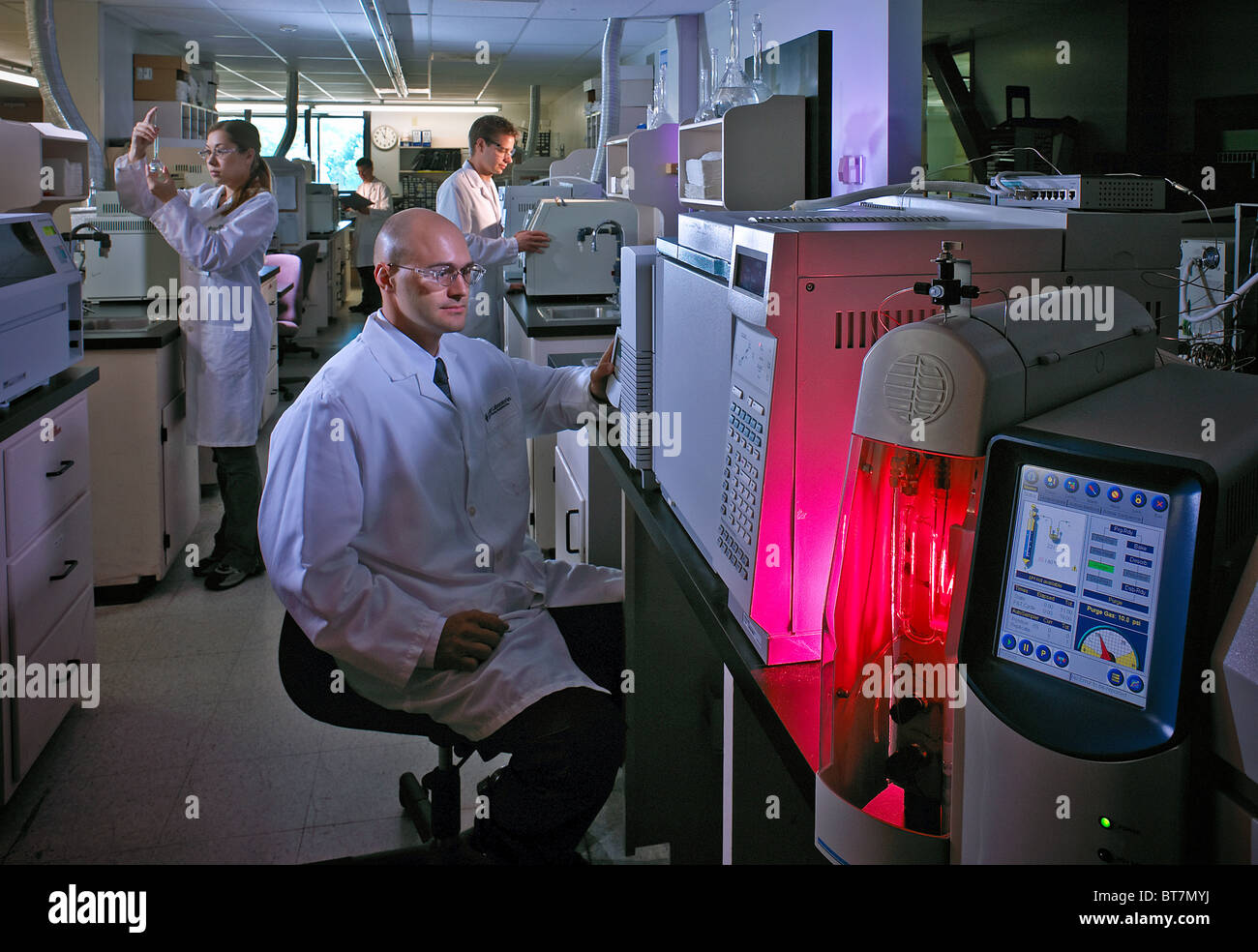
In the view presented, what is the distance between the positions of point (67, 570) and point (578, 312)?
198 centimetres

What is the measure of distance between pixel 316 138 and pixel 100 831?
18161 millimetres

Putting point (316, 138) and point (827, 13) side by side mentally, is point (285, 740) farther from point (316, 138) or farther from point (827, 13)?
point (316, 138)

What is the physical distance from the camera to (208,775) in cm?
238

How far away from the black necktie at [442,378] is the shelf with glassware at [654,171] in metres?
2.15

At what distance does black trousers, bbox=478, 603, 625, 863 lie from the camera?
5.17ft

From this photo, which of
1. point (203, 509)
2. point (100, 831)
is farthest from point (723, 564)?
point (203, 509)

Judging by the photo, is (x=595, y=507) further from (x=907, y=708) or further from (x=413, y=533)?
(x=907, y=708)

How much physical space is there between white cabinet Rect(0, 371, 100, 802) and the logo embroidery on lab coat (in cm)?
103

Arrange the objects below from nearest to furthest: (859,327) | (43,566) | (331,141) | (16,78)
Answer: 1. (859,327)
2. (43,566)
3. (16,78)
4. (331,141)

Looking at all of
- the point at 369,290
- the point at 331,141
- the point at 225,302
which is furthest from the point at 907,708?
the point at 331,141

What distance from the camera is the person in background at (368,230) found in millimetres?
9539

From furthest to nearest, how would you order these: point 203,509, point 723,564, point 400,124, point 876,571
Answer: point 400,124 → point 203,509 → point 723,564 → point 876,571

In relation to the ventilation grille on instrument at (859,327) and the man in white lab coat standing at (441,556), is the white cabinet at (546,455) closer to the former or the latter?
the man in white lab coat standing at (441,556)

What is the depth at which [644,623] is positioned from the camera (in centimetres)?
195
